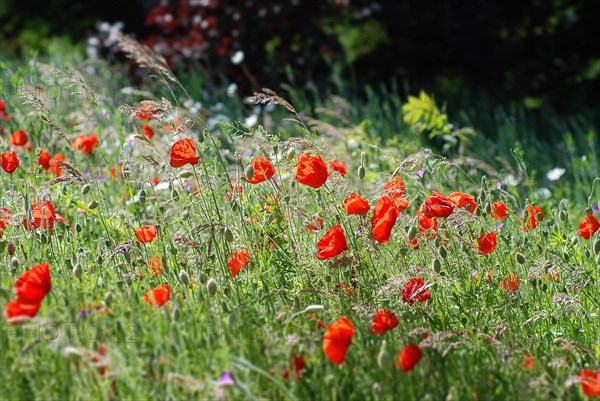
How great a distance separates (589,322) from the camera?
271cm

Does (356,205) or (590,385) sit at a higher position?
(356,205)

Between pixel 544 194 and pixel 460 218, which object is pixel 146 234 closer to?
pixel 460 218

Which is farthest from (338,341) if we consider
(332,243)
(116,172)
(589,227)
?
(116,172)

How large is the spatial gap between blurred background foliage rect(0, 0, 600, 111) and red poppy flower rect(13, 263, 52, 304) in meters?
4.72

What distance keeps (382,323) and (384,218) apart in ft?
1.03

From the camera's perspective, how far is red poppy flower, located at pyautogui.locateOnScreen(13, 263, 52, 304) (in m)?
1.96

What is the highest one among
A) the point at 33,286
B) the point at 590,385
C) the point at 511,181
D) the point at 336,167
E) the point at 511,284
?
the point at 33,286

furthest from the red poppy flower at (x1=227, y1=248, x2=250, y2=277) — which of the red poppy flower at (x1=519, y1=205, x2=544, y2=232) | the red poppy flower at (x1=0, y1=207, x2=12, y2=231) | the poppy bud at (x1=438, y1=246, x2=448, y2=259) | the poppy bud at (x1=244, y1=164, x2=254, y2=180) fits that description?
the red poppy flower at (x1=519, y1=205, x2=544, y2=232)

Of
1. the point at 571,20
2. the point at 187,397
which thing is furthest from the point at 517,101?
the point at 187,397

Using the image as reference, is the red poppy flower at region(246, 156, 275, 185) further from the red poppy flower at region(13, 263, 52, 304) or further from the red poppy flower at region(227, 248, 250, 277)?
the red poppy flower at region(13, 263, 52, 304)

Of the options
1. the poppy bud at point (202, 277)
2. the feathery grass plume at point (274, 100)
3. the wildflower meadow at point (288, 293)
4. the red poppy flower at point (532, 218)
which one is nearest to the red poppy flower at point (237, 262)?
the wildflower meadow at point (288, 293)

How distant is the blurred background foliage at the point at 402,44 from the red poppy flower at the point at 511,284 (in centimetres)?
412

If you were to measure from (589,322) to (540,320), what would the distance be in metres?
0.15

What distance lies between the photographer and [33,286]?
1.98m
